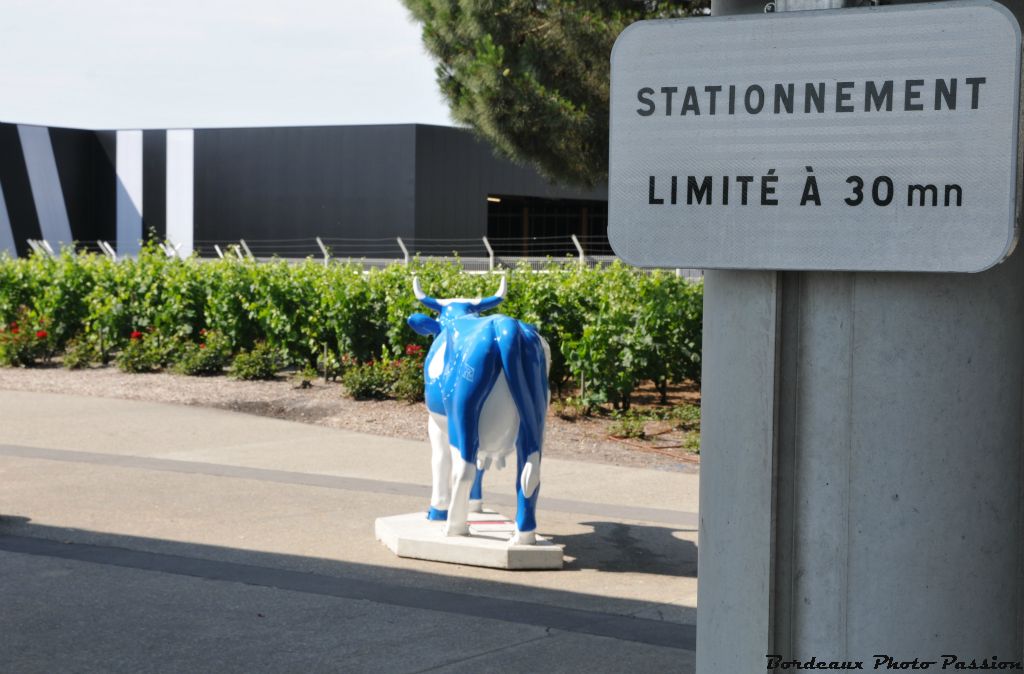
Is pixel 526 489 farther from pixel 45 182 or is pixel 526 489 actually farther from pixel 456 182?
pixel 45 182

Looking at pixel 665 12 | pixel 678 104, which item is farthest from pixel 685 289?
pixel 678 104

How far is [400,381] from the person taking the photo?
14477mm

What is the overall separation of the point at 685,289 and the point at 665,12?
2.97m

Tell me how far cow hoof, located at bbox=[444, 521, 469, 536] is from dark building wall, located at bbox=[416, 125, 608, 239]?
1061 inches

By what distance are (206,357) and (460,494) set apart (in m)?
9.97

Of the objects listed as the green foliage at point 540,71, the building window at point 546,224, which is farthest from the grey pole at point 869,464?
the building window at point 546,224

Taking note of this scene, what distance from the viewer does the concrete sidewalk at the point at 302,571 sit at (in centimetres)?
575

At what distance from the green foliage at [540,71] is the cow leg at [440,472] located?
22.0 feet

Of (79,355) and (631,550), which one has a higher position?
(79,355)

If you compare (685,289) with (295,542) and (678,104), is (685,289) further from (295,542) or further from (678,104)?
(678,104)

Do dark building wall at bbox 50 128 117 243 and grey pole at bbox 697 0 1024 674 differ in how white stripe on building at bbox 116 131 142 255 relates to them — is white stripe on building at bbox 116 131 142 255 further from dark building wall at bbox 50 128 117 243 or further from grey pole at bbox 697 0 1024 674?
grey pole at bbox 697 0 1024 674

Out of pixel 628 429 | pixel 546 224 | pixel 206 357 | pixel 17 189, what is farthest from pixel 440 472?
pixel 546 224

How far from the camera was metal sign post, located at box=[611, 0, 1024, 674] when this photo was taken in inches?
88.0

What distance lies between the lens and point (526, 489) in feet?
24.6
